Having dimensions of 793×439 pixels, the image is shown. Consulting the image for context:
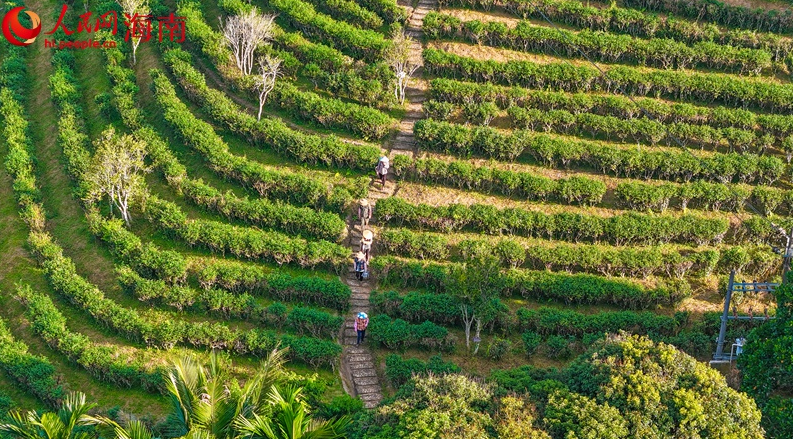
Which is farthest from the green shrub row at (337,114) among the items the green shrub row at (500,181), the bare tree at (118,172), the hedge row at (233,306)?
the hedge row at (233,306)

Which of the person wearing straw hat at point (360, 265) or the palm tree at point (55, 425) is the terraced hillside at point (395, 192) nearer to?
the person wearing straw hat at point (360, 265)

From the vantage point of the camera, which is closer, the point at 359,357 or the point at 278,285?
the point at 359,357

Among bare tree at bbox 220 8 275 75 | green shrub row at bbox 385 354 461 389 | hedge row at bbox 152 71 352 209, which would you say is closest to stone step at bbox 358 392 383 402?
green shrub row at bbox 385 354 461 389

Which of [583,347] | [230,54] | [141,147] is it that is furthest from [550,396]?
[230,54]

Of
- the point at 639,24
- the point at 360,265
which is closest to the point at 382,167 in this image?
the point at 360,265

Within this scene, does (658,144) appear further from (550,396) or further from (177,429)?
(177,429)

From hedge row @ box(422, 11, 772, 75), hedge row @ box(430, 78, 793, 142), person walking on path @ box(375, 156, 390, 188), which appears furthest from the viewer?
hedge row @ box(422, 11, 772, 75)

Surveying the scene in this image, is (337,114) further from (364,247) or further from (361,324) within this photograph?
(361,324)

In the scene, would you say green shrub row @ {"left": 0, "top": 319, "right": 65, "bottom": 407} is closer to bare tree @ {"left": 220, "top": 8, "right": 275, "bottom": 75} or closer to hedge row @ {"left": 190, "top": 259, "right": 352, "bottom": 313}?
hedge row @ {"left": 190, "top": 259, "right": 352, "bottom": 313}
